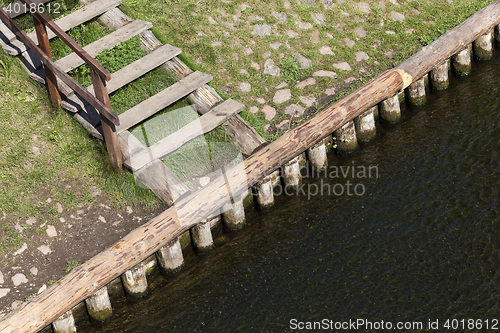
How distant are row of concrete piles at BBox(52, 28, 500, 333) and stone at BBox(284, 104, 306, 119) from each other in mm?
530

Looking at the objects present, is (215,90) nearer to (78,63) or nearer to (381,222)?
(78,63)

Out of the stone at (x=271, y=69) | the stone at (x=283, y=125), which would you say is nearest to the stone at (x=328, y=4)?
the stone at (x=271, y=69)

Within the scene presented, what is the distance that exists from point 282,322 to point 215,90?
3678 mm

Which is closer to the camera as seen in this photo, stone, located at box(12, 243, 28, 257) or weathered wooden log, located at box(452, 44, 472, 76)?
stone, located at box(12, 243, 28, 257)

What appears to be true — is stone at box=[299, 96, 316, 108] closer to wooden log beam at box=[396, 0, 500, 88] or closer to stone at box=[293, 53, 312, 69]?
stone at box=[293, 53, 312, 69]

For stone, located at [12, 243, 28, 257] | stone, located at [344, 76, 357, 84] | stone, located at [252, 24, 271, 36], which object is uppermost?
stone, located at [252, 24, 271, 36]

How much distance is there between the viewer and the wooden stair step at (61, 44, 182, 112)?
7891mm

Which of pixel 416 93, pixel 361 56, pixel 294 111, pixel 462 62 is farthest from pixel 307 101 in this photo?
pixel 462 62

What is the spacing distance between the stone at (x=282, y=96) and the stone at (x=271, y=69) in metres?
0.38

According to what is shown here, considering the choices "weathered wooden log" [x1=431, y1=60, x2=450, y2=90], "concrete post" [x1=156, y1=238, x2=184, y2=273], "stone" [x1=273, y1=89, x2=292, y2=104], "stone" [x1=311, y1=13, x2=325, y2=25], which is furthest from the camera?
"stone" [x1=311, y1=13, x2=325, y2=25]

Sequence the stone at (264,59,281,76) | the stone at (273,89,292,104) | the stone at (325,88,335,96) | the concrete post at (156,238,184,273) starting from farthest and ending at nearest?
the stone at (264,59,281,76), the stone at (325,88,335,96), the stone at (273,89,292,104), the concrete post at (156,238,184,273)

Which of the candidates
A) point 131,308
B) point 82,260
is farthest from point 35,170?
point 131,308

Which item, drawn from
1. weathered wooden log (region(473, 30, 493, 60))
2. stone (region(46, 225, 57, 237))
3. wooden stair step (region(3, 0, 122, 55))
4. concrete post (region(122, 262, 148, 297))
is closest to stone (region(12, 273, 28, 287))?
stone (region(46, 225, 57, 237))

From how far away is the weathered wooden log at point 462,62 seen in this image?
9617 millimetres
